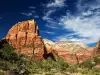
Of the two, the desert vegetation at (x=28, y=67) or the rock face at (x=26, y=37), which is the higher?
the rock face at (x=26, y=37)

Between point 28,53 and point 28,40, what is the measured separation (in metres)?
13.8

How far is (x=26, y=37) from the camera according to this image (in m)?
155

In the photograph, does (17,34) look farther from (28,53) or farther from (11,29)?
(28,53)

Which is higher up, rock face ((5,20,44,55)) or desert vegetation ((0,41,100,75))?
rock face ((5,20,44,55))

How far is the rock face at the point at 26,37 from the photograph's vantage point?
149 metres

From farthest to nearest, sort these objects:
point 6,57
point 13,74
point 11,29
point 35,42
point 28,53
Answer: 1. point 11,29
2. point 35,42
3. point 28,53
4. point 6,57
5. point 13,74

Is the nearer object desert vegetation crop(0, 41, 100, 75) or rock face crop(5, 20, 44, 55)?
desert vegetation crop(0, 41, 100, 75)

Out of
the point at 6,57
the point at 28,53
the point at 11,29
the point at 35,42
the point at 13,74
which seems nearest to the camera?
the point at 13,74

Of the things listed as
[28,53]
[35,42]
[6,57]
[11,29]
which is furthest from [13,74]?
[11,29]

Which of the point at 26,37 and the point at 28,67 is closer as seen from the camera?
the point at 28,67

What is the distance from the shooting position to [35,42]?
152375mm

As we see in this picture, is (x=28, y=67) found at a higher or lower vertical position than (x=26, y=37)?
lower

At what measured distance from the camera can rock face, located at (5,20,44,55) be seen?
14940 cm

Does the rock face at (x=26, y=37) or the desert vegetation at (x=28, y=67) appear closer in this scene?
the desert vegetation at (x=28, y=67)
